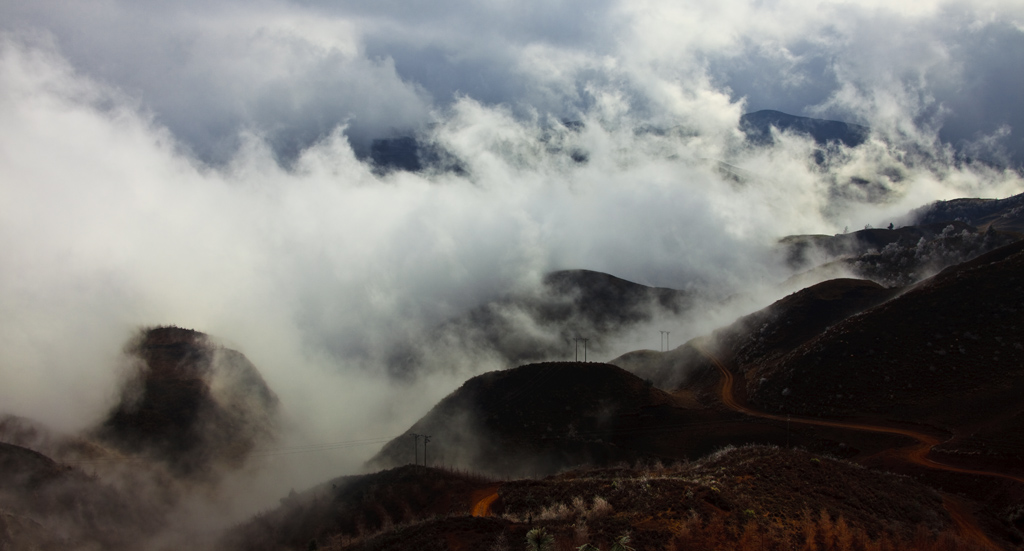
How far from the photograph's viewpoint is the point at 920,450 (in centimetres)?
5731

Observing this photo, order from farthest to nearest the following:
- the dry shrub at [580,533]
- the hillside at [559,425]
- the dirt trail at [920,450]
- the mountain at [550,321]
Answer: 1. the mountain at [550,321]
2. the hillside at [559,425]
3. the dirt trail at [920,450]
4. the dry shrub at [580,533]

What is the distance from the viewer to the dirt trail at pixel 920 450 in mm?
39050

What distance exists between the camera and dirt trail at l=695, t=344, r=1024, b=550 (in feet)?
128

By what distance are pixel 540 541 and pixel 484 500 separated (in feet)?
77.7

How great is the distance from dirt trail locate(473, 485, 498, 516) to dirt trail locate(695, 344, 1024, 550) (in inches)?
1304

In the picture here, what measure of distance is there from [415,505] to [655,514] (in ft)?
96.2

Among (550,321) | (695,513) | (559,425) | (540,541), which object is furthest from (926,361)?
(550,321)

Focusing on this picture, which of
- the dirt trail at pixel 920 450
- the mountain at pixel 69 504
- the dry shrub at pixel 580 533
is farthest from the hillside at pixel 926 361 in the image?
the mountain at pixel 69 504

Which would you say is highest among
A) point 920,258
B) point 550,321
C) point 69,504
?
point 920,258

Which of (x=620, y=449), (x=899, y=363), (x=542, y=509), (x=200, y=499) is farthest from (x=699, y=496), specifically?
(x=200, y=499)

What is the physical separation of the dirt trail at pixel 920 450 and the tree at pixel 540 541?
28266 mm

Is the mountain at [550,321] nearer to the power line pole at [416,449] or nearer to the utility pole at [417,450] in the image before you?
the power line pole at [416,449]

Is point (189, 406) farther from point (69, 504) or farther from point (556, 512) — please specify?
point (556, 512)

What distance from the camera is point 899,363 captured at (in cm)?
7169
